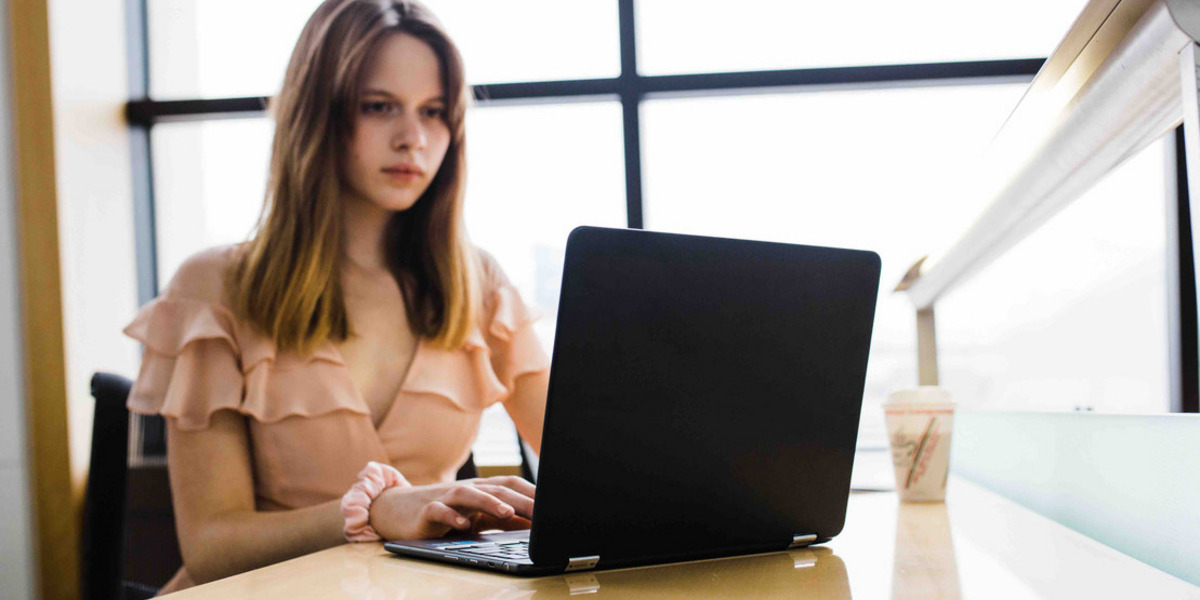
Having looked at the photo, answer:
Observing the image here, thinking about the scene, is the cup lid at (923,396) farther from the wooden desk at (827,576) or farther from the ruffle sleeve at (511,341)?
the ruffle sleeve at (511,341)

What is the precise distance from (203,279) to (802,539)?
960 millimetres

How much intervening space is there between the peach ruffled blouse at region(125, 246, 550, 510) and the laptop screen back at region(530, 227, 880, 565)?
2.43 feet

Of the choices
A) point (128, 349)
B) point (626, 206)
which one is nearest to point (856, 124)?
point (626, 206)

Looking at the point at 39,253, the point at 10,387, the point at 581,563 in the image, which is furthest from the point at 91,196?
the point at 581,563

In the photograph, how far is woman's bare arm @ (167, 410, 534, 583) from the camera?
779 millimetres

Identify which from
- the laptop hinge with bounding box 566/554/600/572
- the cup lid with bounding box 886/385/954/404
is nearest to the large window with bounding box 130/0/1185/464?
the cup lid with bounding box 886/385/954/404

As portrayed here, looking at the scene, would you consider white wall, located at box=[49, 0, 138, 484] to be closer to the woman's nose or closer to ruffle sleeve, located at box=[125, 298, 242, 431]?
ruffle sleeve, located at box=[125, 298, 242, 431]

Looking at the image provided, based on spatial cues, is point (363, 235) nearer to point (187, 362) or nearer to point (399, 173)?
point (399, 173)

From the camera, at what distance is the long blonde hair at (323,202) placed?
4.11ft

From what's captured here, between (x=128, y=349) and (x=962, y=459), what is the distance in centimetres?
202

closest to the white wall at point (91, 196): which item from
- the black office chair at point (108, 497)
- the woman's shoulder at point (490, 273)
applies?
the black office chair at point (108, 497)

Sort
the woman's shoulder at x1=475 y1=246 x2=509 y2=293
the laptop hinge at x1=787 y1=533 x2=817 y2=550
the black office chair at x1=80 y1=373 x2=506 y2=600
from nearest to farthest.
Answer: the laptop hinge at x1=787 y1=533 x2=817 y2=550
the black office chair at x1=80 y1=373 x2=506 y2=600
the woman's shoulder at x1=475 y1=246 x2=509 y2=293

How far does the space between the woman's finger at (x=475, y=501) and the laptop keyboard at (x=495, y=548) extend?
0.04 meters

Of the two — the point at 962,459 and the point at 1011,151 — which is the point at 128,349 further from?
the point at 1011,151
